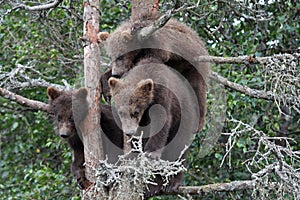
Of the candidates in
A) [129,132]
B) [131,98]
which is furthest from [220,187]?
[131,98]

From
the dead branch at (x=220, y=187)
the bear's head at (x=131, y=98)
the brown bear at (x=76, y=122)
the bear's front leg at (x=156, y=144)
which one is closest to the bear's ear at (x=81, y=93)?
the brown bear at (x=76, y=122)

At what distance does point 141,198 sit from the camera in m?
4.24

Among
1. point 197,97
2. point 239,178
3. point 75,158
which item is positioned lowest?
point 239,178

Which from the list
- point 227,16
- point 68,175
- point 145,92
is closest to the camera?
point 145,92

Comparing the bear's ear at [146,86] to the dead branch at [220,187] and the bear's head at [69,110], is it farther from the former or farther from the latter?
the dead branch at [220,187]

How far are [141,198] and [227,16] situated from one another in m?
3.43

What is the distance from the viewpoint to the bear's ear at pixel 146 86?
4551 millimetres

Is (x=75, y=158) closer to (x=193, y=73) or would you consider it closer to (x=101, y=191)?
(x=101, y=191)

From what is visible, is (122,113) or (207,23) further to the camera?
(207,23)

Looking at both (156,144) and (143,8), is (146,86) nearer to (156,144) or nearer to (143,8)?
(156,144)

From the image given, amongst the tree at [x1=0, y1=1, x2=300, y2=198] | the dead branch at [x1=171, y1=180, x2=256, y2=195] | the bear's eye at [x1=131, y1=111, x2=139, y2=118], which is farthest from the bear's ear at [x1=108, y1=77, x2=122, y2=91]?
the dead branch at [x1=171, y1=180, x2=256, y2=195]

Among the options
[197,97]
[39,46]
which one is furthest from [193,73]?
[39,46]

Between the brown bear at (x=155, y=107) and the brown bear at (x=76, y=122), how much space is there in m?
0.22

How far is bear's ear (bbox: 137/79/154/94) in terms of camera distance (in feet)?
14.9
